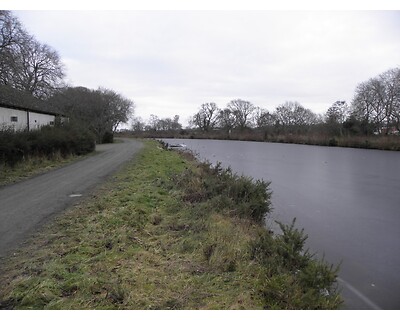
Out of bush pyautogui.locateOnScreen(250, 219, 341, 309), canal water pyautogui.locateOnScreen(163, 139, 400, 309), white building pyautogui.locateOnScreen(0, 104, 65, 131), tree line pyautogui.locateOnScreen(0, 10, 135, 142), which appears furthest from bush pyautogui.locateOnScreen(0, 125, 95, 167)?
tree line pyautogui.locateOnScreen(0, 10, 135, 142)

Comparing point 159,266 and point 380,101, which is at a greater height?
point 380,101

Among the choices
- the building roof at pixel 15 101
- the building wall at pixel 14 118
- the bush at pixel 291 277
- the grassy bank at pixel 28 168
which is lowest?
the bush at pixel 291 277

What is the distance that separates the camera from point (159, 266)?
4.44 m

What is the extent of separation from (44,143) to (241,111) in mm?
78295

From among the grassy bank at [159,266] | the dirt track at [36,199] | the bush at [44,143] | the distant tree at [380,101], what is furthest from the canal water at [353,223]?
the distant tree at [380,101]

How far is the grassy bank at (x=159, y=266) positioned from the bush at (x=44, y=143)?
709 centimetres

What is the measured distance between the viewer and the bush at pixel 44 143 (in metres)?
12.5

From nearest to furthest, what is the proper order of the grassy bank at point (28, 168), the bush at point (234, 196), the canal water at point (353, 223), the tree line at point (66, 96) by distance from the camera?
the canal water at point (353, 223) < the bush at point (234, 196) < the grassy bank at point (28, 168) < the tree line at point (66, 96)

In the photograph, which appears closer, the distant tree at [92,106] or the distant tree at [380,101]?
the distant tree at [92,106]

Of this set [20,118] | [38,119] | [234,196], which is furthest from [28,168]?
[38,119]

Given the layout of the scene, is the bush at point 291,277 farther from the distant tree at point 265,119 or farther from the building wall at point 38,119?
the distant tree at point 265,119

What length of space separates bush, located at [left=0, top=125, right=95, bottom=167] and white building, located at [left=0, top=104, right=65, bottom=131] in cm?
127

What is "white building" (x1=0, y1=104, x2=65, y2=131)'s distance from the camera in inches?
679

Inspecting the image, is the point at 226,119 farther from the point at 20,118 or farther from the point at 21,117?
the point at 20,118
